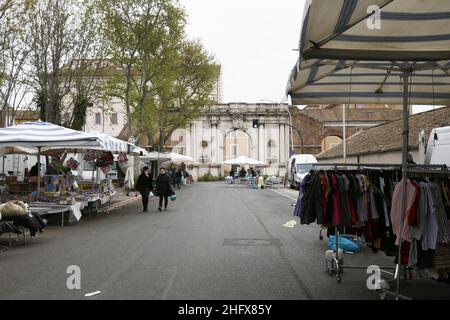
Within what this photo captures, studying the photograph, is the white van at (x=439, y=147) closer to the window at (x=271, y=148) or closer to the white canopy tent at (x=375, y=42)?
the white canopy tent at (x=375, y=42)

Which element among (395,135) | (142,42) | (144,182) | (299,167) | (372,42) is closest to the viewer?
(372,42)

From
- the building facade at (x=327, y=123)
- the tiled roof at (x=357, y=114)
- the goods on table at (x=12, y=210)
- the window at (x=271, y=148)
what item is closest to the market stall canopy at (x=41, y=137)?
the goods on table at (x=12, y=210)

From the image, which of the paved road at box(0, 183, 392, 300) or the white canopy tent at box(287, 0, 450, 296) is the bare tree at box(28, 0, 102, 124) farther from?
the white canopy tent at box(287, 0, 450, 296)

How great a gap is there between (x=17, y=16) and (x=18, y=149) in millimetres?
5324

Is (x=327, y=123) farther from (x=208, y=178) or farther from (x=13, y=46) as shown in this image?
(x=13, y=46)

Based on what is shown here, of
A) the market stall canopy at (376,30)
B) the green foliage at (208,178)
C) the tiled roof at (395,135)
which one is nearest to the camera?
the market stall canopy at (376,30)

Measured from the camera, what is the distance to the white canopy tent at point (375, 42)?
5.28 metres

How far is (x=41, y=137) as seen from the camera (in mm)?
14023

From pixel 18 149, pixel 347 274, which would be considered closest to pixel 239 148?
pixel 18 149

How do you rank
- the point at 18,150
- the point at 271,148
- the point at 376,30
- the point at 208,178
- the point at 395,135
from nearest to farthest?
the point at 376,30 < the point at 18,150 < the point at 395,135 < the point at 208,178 < the point at 271,148

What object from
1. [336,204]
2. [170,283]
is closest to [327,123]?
[336,204]

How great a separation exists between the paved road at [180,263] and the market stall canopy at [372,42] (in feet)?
9.93

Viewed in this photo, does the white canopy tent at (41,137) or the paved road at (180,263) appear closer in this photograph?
the paved road at (180,263)
